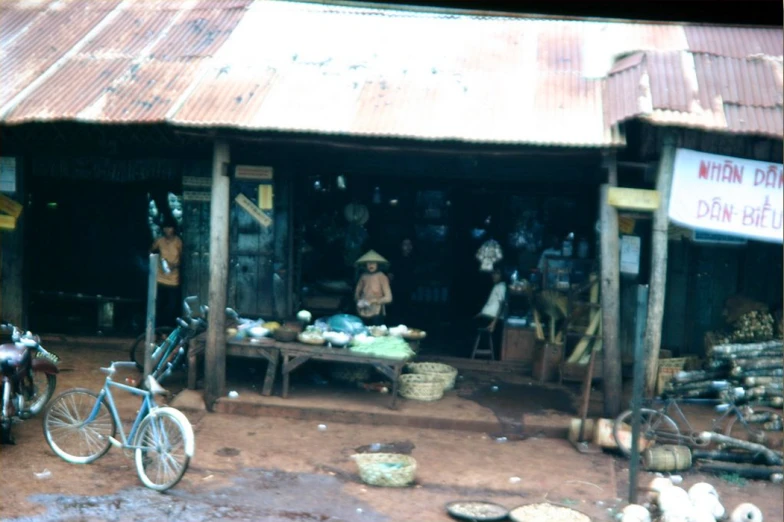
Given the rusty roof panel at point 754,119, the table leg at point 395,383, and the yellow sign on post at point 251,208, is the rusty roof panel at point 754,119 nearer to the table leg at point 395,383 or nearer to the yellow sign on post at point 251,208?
the table leg at point 395,383

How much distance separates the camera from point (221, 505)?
6832mm

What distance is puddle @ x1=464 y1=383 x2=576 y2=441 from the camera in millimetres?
8969

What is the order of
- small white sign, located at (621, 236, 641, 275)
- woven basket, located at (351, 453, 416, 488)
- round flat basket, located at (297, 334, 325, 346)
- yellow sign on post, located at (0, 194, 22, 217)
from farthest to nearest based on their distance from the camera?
small white sign, located at (621, 236, 641, 275) < yellow sign on post, located at (0, 194, 22, 217) < round flat basket, located at (297, 334, 325, 346) < woven basket, located at (351, 453, 416, 488)

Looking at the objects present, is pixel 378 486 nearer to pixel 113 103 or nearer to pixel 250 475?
pixel 250 475

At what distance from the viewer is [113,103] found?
894cm

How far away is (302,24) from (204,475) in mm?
5788

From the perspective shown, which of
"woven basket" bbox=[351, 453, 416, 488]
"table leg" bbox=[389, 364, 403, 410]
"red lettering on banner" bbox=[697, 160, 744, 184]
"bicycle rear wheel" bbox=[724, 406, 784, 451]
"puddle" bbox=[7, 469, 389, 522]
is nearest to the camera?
"puddle" bbox=[7, 469, 389, 522]

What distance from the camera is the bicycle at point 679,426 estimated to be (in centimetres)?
827

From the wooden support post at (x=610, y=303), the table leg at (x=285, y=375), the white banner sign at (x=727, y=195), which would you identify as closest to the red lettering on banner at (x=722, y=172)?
the white banner sign at (x=727, y=195)

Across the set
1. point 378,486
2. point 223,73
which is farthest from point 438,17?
point 378,486

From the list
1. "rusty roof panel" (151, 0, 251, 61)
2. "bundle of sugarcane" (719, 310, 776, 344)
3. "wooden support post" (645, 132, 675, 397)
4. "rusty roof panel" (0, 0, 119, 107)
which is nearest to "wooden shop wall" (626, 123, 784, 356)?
"bundle of sugarcane" (719, 310, 776, 344)

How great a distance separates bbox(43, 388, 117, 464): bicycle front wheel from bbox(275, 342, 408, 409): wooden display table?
2.21 metres

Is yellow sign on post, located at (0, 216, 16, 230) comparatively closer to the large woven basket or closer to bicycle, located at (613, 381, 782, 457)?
the large woven basket

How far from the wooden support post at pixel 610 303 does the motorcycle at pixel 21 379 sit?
5796mm
